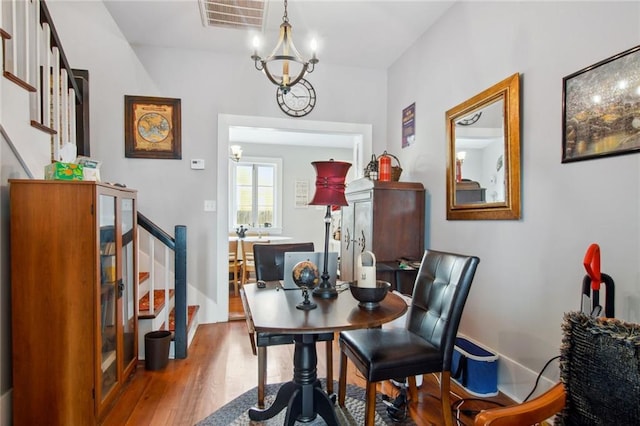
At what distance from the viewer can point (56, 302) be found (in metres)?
1.69

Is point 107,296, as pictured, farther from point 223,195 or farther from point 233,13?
point 233,13

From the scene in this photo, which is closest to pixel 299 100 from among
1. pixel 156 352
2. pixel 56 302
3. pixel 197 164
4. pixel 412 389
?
pixel 197 164

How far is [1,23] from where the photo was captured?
5.52 ft

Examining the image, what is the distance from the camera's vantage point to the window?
6809mm

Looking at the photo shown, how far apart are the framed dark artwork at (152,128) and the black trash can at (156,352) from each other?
1873 mm

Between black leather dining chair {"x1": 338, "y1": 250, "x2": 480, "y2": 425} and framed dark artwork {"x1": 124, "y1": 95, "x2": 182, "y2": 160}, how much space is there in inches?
109

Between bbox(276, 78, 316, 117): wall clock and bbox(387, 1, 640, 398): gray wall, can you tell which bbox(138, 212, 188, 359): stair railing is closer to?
bbox(276, 78, 316, 117): wall clock

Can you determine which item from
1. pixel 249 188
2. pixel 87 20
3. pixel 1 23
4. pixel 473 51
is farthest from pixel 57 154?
pixel 249 188

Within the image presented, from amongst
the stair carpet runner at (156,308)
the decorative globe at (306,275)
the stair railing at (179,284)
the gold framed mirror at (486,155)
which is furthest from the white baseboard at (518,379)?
the stair carpet runner at (156,308)

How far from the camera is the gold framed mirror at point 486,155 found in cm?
212

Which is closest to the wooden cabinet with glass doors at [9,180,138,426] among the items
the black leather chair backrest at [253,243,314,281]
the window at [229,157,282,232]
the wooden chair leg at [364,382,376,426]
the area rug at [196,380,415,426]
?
the area rug at [196,380,415,426]

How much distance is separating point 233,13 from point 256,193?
4328mm

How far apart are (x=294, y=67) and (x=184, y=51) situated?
1176mm

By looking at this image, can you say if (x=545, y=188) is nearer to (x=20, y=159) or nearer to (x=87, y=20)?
(x=20, y=159)
